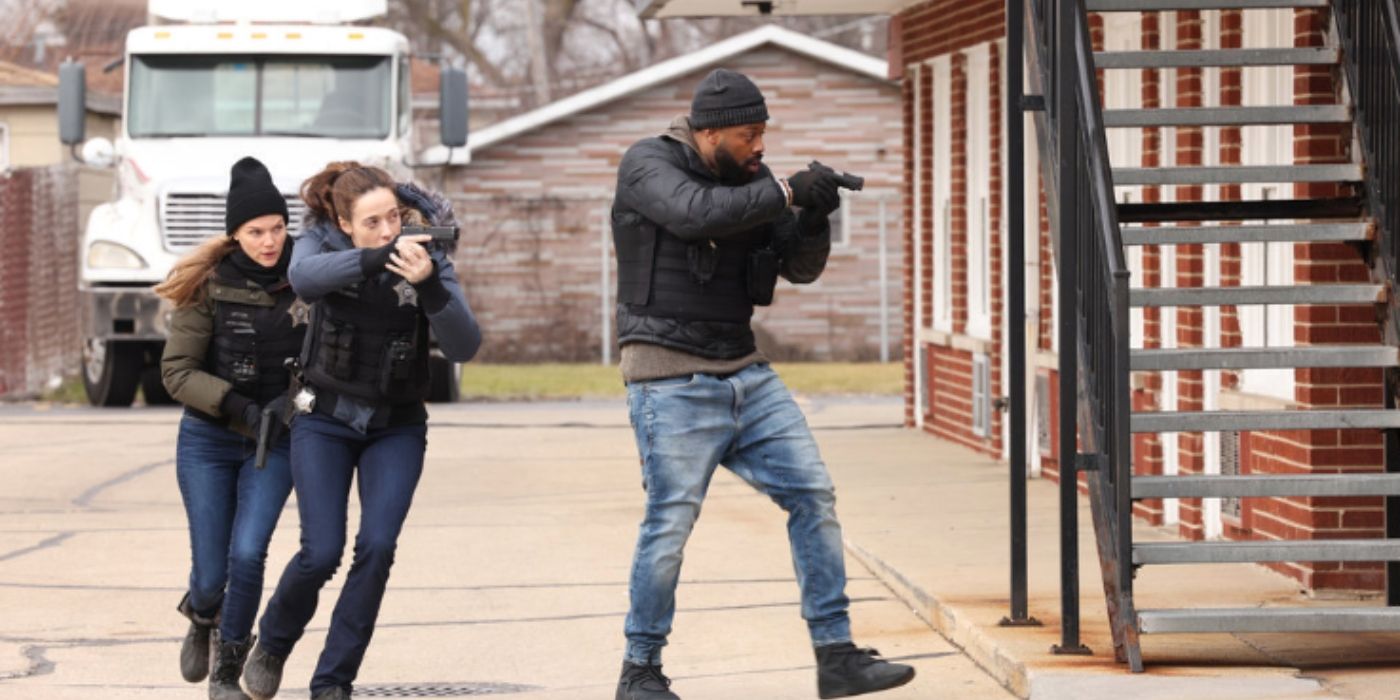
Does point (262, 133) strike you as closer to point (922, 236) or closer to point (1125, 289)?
point (922, 236)

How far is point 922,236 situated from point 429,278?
11752 millimetres

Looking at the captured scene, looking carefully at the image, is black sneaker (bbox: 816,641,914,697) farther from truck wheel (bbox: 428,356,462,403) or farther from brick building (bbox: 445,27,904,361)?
brick building (bbox: 445,27,904,361)

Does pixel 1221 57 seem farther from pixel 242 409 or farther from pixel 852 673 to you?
pixel 242 409

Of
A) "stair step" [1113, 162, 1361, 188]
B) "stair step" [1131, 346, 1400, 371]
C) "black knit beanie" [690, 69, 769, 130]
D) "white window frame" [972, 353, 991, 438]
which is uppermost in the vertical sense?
"black knit beanie" [690, 69, 769, 130]

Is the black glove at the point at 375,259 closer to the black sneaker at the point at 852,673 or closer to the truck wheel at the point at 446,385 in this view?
the black sneaker at the point at 852,673

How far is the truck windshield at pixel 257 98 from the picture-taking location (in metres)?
21.7

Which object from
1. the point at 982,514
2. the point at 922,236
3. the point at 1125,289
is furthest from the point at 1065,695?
the point at 922,236

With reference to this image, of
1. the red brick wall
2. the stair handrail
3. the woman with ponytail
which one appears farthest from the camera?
the red brick wall

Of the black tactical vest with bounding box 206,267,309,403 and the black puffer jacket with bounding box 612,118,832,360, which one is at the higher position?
the black puffer jacket with bounding box 612,118,832,360

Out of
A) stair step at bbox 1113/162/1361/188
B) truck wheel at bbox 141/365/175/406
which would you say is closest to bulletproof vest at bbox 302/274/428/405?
stair step at bbox 1113/162/1361/188

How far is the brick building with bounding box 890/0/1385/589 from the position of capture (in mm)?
9680

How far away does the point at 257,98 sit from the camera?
2172cm

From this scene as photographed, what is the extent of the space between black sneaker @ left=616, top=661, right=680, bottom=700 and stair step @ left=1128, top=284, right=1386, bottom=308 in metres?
2.10

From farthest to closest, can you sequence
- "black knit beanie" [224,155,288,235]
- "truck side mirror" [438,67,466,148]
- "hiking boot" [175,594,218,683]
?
"truck side mirror" [438,67,466,148] → "hiking boot" [175,594,218,683] → "black knit beanie" [224,155,288,235]
